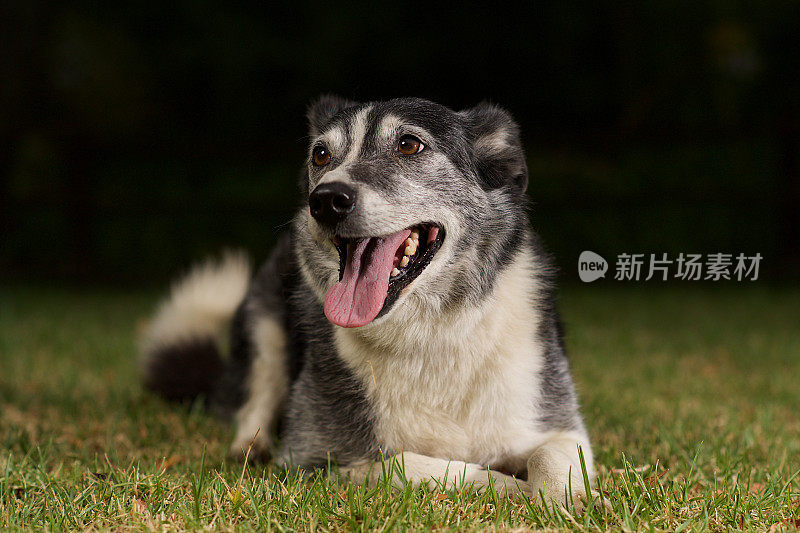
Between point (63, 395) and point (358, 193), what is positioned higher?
point (358, 193)

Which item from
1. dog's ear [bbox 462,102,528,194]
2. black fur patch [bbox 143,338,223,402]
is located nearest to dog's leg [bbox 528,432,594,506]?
dog's ear [bbox 462,102,528,194]

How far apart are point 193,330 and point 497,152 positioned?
6.24 ft

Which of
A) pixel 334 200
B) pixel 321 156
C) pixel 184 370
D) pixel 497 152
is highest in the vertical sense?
pixel 497 152

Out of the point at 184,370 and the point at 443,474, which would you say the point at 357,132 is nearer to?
the point at 443,474

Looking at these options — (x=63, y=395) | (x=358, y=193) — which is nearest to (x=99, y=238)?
Result: (x=63, y=395)

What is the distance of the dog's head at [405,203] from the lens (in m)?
1.95

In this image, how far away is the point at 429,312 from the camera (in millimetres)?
2135

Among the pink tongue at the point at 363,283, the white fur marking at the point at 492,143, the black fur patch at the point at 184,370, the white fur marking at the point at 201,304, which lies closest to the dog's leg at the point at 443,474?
the pink tongue at the point at 363,283

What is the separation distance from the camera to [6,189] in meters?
9.02

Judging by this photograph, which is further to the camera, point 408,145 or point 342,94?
point 342,94

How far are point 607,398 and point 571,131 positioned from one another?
24.3ft

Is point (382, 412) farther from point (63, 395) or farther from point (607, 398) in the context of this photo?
point (63, 395)

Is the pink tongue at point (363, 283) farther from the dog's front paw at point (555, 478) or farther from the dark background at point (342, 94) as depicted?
the dark background at point (342, 94)

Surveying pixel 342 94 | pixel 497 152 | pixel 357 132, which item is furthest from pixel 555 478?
pixel 342 94
